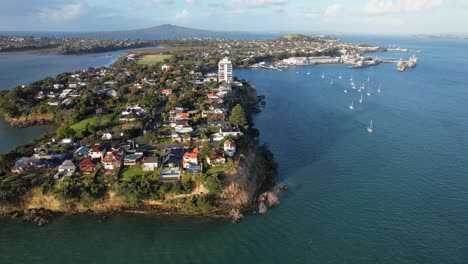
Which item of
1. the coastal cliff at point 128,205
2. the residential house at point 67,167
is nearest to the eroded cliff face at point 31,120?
the residential house at point 67,167

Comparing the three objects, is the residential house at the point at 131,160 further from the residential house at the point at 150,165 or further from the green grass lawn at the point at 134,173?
the residential house at the point at 150,165

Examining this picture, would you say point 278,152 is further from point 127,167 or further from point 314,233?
point 127,167

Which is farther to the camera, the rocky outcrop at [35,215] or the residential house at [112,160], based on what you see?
the residential house at [112,160]

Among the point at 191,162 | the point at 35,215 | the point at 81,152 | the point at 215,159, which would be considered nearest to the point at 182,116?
the point at 81,152

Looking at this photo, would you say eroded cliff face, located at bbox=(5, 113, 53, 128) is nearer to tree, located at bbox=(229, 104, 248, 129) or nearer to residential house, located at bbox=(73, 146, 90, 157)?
residential house, located at bbox=(73, 146, 90, 157)

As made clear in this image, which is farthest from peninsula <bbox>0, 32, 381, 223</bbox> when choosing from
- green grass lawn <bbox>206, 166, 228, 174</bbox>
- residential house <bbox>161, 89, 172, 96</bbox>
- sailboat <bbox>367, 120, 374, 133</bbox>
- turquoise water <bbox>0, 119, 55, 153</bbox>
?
sailboat <bbox>367, 120, 374, 133</bbox>
